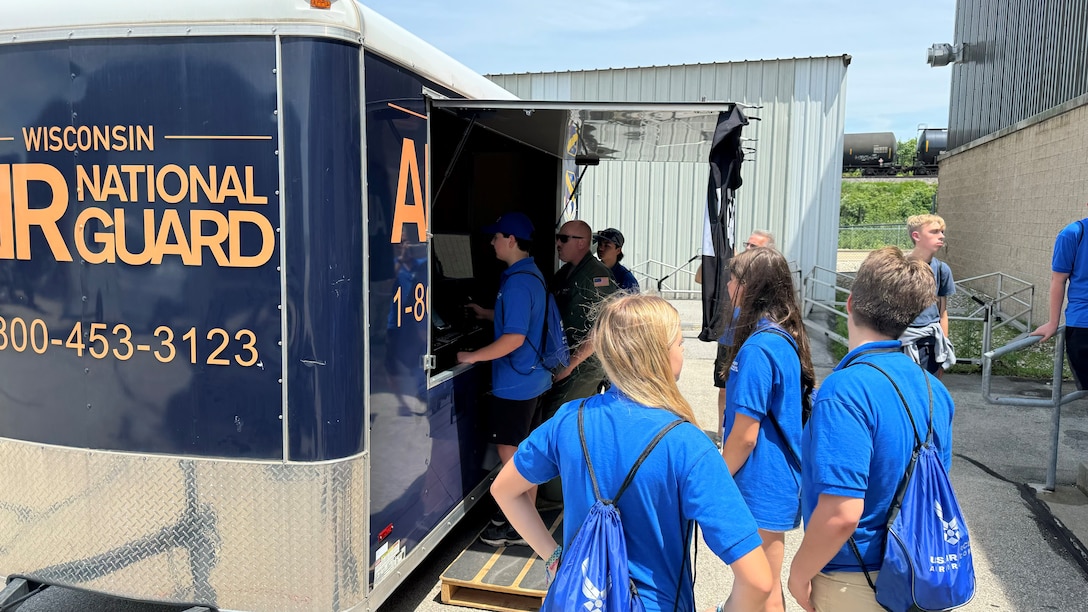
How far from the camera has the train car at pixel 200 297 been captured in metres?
2.48

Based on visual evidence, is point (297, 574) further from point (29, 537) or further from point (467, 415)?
point (467, 415)

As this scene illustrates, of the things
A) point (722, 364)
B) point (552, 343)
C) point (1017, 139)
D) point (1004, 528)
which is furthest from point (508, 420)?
point (1017, 139)

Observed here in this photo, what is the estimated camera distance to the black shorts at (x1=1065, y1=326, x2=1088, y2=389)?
185 inches

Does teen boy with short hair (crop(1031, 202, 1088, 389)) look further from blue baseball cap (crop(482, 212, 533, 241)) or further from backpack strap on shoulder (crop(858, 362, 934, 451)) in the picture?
backpack strap on shoulder (crop(858, 362, 934, 451))

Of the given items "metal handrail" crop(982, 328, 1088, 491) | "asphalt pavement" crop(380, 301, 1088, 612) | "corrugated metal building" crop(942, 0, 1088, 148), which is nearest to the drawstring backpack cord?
"asphalt pavement" crop(380, 301, 1088, 612)

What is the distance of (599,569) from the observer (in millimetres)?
1631

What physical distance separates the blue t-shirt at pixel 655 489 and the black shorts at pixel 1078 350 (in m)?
4.13

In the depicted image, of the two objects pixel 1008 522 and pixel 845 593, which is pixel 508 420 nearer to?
pixel 845 593

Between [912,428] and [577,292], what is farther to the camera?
[577,292]

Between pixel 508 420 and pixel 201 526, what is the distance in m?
1.72

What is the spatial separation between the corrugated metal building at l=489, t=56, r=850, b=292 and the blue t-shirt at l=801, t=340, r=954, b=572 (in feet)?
35.9

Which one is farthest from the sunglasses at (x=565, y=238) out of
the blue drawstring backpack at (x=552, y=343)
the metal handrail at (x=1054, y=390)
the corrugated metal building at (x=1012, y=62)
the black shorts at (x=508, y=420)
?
the corrugated metal building at (x=1012, y=62)

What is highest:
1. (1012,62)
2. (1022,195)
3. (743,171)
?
(1012,62)

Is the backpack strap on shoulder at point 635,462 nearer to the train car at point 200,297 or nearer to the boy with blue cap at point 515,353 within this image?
the train car at point 200,297
